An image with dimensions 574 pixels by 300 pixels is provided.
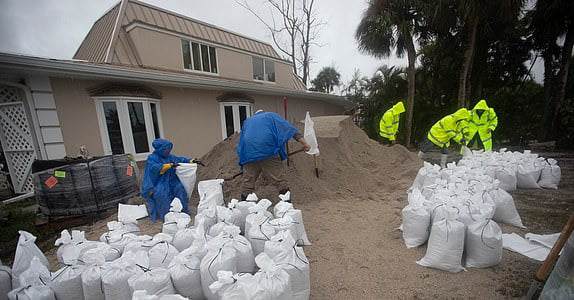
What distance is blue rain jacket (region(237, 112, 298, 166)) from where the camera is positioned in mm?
3230

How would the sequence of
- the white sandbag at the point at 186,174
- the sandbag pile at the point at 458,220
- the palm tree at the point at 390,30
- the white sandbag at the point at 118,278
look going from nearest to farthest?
the white sandbag at the point at 118,278, the sandbag pile at the point at 458,220, the white sandbag at the point at 186,174, the palm tree at the point at 390,30

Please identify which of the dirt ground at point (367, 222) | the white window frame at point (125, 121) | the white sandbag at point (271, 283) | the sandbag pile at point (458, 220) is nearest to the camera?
the white sandbag at point (271, 283)

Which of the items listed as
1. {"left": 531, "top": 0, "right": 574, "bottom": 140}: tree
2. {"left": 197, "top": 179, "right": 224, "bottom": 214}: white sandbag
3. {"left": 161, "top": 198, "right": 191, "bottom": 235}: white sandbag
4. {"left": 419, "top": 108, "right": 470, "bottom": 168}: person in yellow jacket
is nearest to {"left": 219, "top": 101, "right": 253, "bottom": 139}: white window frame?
{"left": 197, "top": 179, "right": 224, "bottom": 214}: white sandbag

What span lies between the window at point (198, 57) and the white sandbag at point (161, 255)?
25.8 ft

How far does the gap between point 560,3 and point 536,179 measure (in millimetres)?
7945

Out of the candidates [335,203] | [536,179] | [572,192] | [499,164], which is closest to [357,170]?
[335,203]

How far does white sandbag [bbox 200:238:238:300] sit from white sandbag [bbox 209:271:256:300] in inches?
9.1

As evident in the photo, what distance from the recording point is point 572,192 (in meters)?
3.59

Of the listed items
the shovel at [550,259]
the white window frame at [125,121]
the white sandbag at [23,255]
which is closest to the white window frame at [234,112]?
the white window frame at [125,121]

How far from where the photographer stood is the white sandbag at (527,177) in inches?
148

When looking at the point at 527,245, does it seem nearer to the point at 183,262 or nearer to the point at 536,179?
the point at 536,179

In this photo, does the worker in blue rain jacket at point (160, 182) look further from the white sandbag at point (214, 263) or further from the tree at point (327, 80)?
the tree at point (327, 80)

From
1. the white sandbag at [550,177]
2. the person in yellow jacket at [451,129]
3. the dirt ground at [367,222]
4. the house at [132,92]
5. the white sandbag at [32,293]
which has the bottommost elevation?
the dirt ground at [367,222]

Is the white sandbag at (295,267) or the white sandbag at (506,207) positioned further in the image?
the white sandbag at (506,207)
